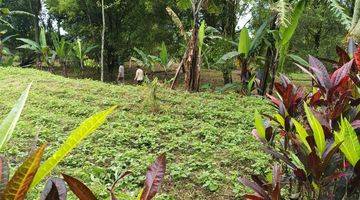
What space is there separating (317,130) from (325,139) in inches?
8.2

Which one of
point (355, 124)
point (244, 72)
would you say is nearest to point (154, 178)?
point (355, 124)

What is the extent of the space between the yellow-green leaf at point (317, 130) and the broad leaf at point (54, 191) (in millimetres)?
861

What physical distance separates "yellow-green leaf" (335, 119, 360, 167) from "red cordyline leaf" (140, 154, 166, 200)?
61cm

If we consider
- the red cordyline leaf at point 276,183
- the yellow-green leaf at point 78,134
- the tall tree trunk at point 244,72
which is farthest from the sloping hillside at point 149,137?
the yellow-green leaf at point 78,134

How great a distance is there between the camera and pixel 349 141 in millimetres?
1411

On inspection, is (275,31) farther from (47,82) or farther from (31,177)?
(31,177)

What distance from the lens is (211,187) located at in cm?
366

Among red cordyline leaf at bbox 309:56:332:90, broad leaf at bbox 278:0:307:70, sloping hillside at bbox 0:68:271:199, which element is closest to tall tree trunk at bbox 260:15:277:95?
broad leaf at bbox 278:0:307:70

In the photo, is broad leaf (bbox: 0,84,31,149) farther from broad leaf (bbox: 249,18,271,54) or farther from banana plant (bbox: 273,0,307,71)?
broad leaf (bbox: 249,18,271,54)

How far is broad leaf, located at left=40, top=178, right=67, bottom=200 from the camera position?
2.95 feet

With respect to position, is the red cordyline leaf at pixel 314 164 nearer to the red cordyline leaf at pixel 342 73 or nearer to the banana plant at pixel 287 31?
the red cordyline leaf at pixel 342 73

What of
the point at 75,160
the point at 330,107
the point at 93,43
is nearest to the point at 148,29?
the point at 93,43

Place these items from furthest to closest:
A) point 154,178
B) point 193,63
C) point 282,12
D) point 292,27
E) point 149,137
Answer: point 193,63, point 292,27, point 282,12, point 149,137, point 154,178

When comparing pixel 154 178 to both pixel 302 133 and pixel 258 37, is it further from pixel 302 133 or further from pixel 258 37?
pixel 258 37
